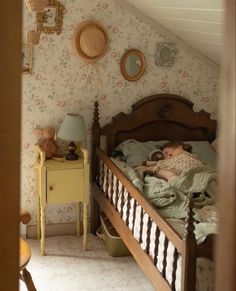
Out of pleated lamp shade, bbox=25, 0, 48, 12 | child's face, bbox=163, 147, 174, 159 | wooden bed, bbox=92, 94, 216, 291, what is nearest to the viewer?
pleated lamp shade, bbox=25, 0, 48, 12

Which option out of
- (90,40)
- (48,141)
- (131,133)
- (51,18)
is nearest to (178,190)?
(131,133)

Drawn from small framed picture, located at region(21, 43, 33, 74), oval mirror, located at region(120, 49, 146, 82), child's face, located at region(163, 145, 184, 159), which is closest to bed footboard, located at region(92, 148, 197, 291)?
child's face, located at region(163, 145, 184, 159)

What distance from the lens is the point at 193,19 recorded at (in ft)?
11.1

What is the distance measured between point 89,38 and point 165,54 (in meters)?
0.63

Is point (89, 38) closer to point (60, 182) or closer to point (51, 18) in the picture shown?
point (51, 18)

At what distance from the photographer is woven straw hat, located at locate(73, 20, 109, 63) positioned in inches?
153

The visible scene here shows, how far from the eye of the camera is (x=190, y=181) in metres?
3.29

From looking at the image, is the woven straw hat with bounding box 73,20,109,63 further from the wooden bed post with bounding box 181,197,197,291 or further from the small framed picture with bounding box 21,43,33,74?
the wooden bed post with bounding box 181,197,197,291

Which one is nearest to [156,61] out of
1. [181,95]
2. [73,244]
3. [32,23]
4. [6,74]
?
[181,95]

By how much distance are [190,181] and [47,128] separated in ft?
3.94

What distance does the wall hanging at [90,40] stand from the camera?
3.89 m

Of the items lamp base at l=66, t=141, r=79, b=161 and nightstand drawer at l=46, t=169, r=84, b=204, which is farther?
lamp base at l=66, t=141, r=79, b=161

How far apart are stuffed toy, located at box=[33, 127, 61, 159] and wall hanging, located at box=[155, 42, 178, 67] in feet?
3.26

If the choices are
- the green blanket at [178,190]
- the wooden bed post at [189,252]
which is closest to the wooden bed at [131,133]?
the green blanket at [178,190]
